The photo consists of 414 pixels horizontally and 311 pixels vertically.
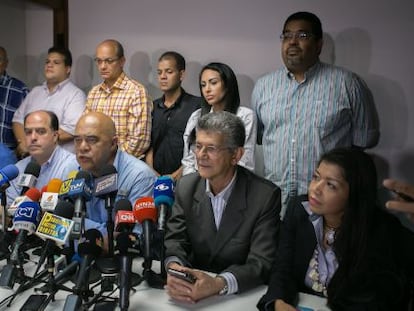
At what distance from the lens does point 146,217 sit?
4.97 feet

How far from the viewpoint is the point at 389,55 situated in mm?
3043

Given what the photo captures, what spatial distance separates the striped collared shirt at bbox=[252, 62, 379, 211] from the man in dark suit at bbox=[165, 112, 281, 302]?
2.39 ft

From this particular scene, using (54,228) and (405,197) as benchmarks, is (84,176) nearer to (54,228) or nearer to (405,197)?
(54,228)

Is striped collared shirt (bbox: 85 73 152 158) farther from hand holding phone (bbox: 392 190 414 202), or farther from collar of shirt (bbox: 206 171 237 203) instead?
hand holding phone (bbox: 392 190 414 202)

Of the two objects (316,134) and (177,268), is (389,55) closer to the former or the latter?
(316,134)

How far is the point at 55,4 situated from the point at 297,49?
2.93m

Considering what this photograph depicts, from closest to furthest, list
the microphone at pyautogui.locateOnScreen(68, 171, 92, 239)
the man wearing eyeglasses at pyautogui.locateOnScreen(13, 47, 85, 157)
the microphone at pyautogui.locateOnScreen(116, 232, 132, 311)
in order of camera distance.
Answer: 1. the microphone at pyautogui.locateOnScreen(116, 232, 132, 311)
2. the microphone at pyautogui.locateOnScreen(68, 171, 92, 239)
3. the man wearing eyeglasses at pyautogui.locateOnScreen(13, 47, 85, 157)

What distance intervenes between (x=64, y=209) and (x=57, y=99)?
2.44 m

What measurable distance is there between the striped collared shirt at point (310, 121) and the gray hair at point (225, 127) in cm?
81

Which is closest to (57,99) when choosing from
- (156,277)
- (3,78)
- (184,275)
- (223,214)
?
(3,78)

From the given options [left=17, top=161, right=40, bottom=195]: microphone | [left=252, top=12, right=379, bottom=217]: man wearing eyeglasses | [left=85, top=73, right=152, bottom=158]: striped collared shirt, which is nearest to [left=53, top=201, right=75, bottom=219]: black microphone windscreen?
[left=17, top=161, right=40, bottom=195]: microphone

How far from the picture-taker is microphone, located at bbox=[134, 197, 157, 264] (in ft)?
4.89

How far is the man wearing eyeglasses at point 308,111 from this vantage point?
101 inches

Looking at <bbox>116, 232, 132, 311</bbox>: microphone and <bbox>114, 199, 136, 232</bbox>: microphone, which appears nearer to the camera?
<bbox>116, 232, 132, 311</bbox>: microphone
